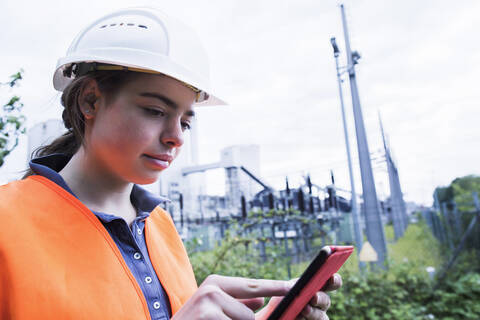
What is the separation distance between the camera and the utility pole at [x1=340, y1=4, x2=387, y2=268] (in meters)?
5.31

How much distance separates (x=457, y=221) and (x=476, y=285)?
Result: 3.80 feet

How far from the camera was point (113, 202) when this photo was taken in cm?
107

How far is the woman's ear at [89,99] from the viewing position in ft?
3.16

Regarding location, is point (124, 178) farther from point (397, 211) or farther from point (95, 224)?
point (397, 211)

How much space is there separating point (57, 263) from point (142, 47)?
23.9 inches

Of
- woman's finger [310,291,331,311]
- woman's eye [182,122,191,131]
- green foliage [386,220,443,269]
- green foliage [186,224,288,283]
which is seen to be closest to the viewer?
woman's finger [310,291,331,311]

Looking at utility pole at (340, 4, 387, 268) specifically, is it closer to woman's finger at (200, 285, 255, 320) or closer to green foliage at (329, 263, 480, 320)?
green foliage at (329, 263, 480, 320)

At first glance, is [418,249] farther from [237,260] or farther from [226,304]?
[226,304]

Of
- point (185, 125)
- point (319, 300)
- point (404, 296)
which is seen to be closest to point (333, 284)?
point (319, 300)

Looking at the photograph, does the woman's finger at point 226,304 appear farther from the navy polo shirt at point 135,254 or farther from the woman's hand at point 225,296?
the navy polo shirt at point 135,254

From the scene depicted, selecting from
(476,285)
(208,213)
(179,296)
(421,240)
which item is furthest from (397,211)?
(179,296)

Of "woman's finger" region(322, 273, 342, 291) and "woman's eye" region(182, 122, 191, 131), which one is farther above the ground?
"woman's eye" region(182, 122, 191, 131)

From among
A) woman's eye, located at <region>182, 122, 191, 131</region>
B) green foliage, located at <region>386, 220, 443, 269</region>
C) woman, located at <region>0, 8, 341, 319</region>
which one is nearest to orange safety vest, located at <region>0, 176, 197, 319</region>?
woman, located at <region>0, 8, 341, 319</region>

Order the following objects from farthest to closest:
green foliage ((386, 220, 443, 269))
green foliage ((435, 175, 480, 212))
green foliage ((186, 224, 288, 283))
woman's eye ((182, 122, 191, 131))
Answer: green foliage ((435, 175, 480, 212)), green foliage ((386, 220, 443, 269)), green foliage ((186, 224, 288, 283)), woman's eye ((182, 122, 191, 131))
